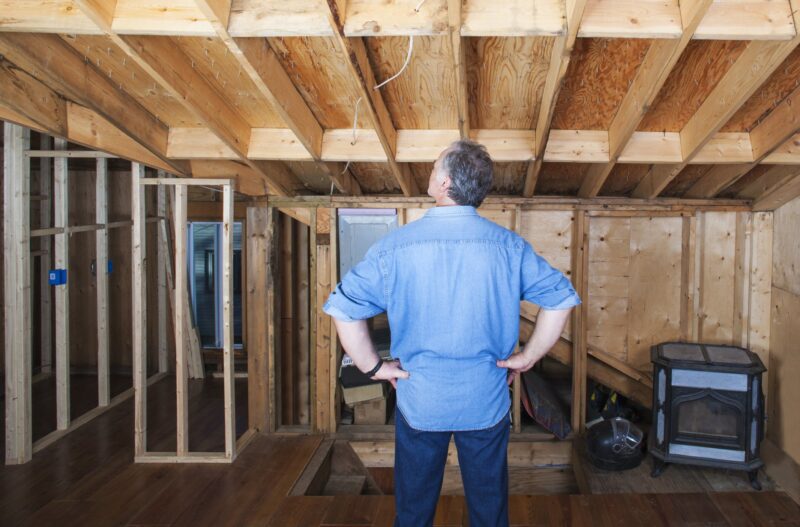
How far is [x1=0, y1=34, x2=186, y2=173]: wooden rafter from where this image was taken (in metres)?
2.13

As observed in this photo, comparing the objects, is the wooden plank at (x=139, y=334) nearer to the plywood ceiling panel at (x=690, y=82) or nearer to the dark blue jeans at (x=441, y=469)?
the dark blue jeans at (x=441, y=469)

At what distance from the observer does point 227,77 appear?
2.57m

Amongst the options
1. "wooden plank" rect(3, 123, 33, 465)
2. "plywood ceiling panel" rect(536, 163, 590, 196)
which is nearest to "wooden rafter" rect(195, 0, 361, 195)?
"plywood ceiling panel" rect(536, 163, 590, 196)

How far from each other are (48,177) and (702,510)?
5.73 metres

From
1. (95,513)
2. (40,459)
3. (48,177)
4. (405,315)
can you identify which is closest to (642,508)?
(405,315)

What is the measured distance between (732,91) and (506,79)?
93cm

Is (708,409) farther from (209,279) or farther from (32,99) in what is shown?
(209,279)

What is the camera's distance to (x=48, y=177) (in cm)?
521

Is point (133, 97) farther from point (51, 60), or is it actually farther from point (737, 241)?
point (737, 241)

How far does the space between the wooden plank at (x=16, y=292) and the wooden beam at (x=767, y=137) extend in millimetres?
4253

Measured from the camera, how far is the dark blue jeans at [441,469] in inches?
64.8

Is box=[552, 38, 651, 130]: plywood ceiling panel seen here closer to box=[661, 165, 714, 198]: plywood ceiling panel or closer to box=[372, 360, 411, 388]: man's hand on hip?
box=[661, 165, 714, 198]: plywood ceiling panel

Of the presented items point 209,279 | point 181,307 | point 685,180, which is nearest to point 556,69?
point 685,180

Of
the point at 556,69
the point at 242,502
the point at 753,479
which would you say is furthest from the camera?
the point at 753,479
